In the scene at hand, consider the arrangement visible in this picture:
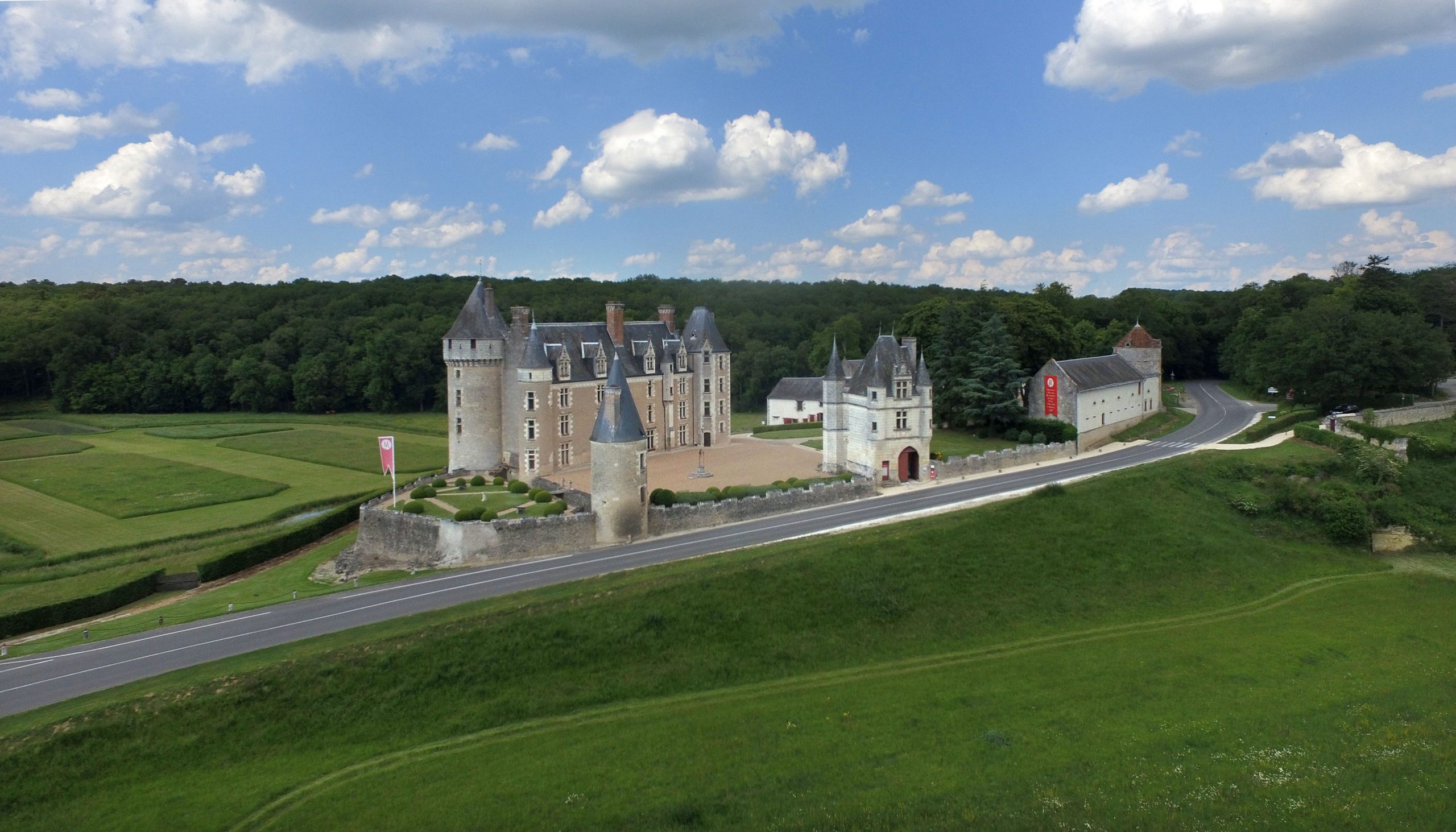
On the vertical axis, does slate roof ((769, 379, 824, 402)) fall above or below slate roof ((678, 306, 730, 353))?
below

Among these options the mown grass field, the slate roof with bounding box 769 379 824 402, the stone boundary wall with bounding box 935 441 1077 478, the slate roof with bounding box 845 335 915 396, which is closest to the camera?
the mown grass field

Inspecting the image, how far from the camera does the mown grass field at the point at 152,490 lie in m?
36.2

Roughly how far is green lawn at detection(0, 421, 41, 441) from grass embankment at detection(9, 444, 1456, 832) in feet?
222

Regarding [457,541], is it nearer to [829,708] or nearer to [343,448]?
[829,708]

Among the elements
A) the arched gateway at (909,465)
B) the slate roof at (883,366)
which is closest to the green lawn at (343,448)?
the slate roof at (883,366)

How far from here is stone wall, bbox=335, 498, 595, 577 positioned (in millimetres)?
33469

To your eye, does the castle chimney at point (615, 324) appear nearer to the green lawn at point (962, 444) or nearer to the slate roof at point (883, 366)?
the slate roof at point (883, 366)

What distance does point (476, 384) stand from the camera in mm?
46188

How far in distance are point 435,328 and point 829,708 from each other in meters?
84.8

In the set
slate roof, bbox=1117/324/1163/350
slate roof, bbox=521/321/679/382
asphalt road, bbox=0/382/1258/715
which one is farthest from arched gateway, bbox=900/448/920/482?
slate roof, bbox=1117/324/1163/350

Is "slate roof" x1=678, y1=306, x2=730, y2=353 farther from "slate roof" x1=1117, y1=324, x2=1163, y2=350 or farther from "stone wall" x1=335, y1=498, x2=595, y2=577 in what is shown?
"slate roof" x1=1117, y1=324, x2=1163, y2=350

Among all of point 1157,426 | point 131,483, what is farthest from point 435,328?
point 1157,426

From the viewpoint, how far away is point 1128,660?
23.5 metres

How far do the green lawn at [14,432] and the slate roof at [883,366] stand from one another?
72615mm
